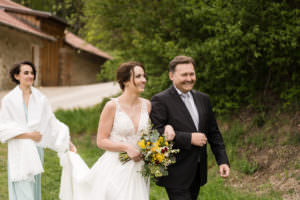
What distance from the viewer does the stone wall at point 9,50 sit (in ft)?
60.5

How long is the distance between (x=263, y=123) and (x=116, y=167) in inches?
197

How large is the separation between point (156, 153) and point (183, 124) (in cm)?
44

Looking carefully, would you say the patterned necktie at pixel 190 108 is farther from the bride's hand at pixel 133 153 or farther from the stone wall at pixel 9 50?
the stone wall at pixel 9 50

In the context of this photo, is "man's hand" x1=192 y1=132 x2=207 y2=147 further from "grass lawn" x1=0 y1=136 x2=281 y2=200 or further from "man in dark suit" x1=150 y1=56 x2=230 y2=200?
"grass lawn" x1=0 y1=136 x2=281 y2=200

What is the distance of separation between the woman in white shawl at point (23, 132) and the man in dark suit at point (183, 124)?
202 centimetres

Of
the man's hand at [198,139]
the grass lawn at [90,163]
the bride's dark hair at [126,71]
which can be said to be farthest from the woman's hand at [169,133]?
the grass lawn at [90,163]

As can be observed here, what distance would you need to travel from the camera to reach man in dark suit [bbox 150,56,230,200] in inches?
142

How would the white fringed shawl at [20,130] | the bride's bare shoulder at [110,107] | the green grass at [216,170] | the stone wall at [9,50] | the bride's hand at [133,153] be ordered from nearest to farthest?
the bride's hand at [133,153], the bride's bare shoulder at [110,107], the white fringed shawl at [20,130], the green grass at [216,170], the stone wall at [9,50]

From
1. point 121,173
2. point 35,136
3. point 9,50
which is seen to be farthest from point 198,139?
point 9,50

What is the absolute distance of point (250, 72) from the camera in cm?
835

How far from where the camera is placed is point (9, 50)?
19000 mm

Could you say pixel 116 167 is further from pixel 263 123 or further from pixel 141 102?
pixel 263 123

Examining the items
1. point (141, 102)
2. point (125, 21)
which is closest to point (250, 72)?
point (125, 21)

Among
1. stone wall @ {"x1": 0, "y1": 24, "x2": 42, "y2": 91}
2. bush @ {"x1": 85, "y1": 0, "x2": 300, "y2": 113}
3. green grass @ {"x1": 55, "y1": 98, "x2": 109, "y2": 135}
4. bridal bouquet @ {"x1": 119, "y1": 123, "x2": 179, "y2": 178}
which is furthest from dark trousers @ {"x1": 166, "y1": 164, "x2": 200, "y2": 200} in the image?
stone wall @ {"x1": 0, "y1": 24, "x2": 42, "y2": 91}
